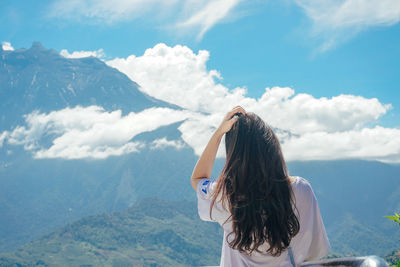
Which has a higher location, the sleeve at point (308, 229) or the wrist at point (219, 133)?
the wrist at point (219, 133)

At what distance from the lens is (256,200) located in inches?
107

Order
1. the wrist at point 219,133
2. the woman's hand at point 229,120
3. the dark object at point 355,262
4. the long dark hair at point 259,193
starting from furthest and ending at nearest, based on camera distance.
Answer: the wrist at point 219,133
the woman's hand at point 229,120
the long dark hair at point 259,193
the dark object at point 355,262

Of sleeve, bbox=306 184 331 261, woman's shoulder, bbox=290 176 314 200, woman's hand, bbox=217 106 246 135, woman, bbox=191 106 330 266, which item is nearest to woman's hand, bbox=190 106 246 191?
woman's hand, bbox=217 106 246 135

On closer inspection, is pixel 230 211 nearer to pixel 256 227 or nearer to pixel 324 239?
pixel 256 227

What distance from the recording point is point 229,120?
9.69ft

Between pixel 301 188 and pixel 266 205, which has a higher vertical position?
pixel 301 188

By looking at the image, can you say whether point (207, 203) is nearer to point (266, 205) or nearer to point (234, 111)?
point (266, 205)

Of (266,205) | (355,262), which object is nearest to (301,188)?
(266,205)

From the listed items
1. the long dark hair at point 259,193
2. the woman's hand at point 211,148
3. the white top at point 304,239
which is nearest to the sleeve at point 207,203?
the woman's hand at point 211,148

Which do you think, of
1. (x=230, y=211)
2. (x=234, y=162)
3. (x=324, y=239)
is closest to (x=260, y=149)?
(x=234, y=162)

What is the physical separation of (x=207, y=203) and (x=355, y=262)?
1231mm

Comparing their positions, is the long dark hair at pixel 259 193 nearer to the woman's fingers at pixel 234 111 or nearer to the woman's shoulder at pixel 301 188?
the woman's shoulder at pixel 301 188

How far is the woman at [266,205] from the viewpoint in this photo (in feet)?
8.80

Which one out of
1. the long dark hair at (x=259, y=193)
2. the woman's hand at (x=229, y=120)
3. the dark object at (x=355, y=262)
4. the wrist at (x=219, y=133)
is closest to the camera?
the dark object at (x=355, y=262)
